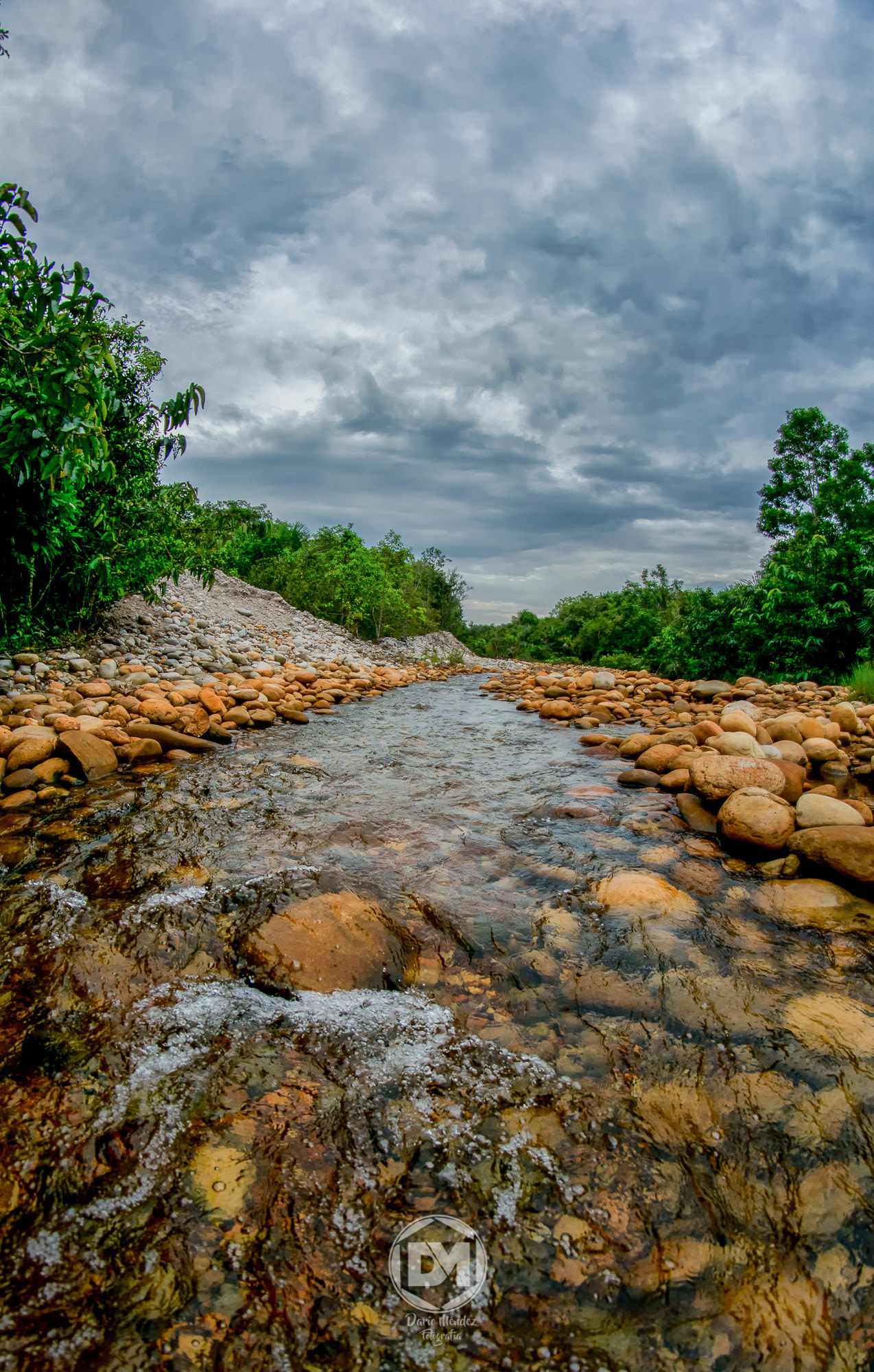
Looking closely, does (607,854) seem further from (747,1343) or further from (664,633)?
(664,633)

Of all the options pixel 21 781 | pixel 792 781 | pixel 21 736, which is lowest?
pixel 21 781

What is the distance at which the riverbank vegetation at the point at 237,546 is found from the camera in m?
3.98

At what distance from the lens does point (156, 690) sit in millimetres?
6684

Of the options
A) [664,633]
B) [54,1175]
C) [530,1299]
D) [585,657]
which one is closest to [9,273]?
[54,1175]

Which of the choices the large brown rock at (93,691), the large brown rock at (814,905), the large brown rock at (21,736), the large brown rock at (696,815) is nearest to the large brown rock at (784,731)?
the large brown rock at (696,815)

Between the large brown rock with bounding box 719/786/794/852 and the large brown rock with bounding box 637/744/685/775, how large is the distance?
4.64 ft

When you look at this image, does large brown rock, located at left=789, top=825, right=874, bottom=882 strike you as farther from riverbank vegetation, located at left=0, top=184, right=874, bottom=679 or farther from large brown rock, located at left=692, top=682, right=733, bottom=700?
large brown rock, located at left=692, top=682, right=733, bottom=700

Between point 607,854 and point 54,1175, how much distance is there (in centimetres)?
298

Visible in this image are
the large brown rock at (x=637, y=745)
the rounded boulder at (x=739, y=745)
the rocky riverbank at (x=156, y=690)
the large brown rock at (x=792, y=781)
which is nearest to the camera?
the large brown rock at (x=792, y=781)

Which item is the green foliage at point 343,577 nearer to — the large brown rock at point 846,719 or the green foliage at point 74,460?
the green foliage at point 74,460

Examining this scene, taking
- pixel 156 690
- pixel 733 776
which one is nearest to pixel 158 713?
pixel 156 690

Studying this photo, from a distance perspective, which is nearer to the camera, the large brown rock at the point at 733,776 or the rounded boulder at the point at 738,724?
the large brown rock at the point at 733,776

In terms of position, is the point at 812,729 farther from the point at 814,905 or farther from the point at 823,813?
the point at 814,905

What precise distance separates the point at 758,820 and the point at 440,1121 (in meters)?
2.70
